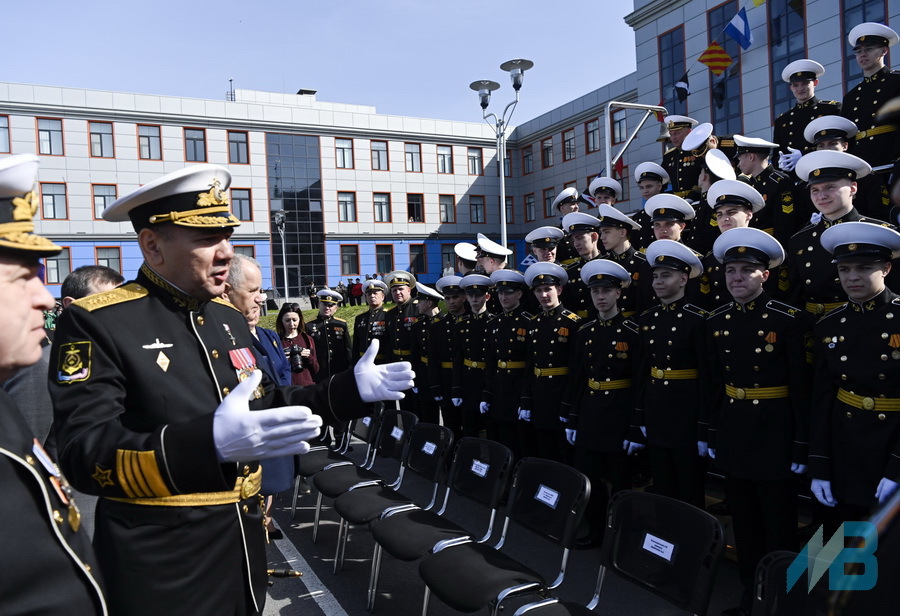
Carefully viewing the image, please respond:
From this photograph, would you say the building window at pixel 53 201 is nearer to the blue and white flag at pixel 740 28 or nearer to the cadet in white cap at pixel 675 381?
the blue and white flag at pixel 740 28

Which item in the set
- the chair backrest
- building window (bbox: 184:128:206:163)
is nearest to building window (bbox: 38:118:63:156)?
building window (bbox: 184:128:206:163)

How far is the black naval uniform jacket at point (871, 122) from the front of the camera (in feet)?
19.1

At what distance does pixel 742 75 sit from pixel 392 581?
67.3ft

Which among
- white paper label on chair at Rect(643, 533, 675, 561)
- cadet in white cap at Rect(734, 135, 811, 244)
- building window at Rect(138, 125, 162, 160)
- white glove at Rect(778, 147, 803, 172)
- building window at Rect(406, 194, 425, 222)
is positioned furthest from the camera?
building window at Rect(406, 194, 425, 222)

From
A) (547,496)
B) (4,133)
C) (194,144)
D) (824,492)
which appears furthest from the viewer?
(194,144)

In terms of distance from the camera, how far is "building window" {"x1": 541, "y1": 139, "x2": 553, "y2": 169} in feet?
120

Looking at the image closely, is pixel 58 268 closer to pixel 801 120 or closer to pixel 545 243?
pixel 545 243

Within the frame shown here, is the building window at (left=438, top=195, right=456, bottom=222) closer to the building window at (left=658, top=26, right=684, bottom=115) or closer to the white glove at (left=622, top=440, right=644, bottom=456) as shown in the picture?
→ the building window at (left=658, top=26, right=684, bottom=115)

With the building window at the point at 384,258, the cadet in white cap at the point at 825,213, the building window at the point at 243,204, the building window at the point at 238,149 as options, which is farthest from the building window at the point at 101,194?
the cadet in white cap at the point at 825,213

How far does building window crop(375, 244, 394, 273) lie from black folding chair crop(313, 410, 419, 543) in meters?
30.9

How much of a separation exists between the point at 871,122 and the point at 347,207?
1241 inches

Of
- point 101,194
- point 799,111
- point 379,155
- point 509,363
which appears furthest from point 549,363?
point 379,155

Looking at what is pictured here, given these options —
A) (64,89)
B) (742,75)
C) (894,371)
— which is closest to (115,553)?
(894,371)

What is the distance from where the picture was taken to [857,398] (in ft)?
10.4
